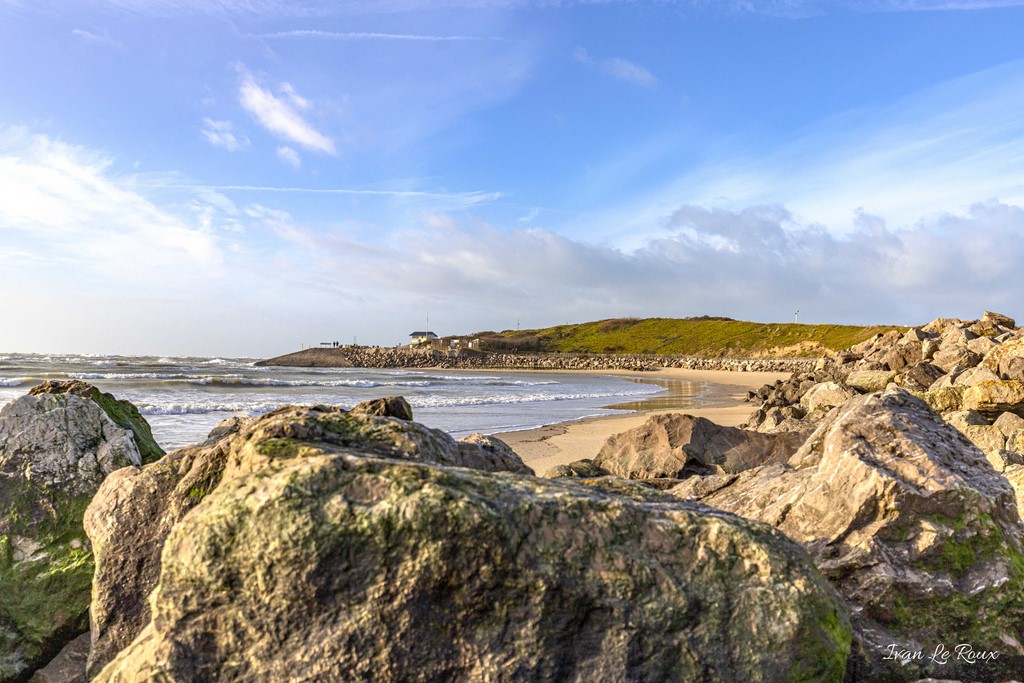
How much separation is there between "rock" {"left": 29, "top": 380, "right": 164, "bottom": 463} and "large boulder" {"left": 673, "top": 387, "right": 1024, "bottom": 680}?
17.0ft

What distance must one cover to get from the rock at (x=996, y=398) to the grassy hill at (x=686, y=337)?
274 feet

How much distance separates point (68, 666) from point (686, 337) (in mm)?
120088

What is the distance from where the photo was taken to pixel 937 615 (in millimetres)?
3678

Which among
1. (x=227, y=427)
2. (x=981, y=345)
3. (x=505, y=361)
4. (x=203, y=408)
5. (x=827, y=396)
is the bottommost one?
(x=203, y=408)

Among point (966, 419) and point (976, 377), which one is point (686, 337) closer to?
point (976, 377)

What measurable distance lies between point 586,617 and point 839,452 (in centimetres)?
241

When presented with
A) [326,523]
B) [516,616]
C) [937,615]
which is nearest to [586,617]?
[516,616]

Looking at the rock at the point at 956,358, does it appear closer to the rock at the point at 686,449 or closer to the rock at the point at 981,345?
the rock at the point at 981,345

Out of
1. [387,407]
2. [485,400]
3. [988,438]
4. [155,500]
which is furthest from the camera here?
[485,400]

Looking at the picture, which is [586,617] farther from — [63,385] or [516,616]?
[63,385]

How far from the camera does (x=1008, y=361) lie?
13.4 m

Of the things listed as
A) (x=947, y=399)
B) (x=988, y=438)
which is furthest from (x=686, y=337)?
(x=988, y=438)

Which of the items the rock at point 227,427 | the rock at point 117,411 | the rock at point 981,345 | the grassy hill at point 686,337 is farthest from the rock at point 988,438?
the grassy hill at point 686,337
